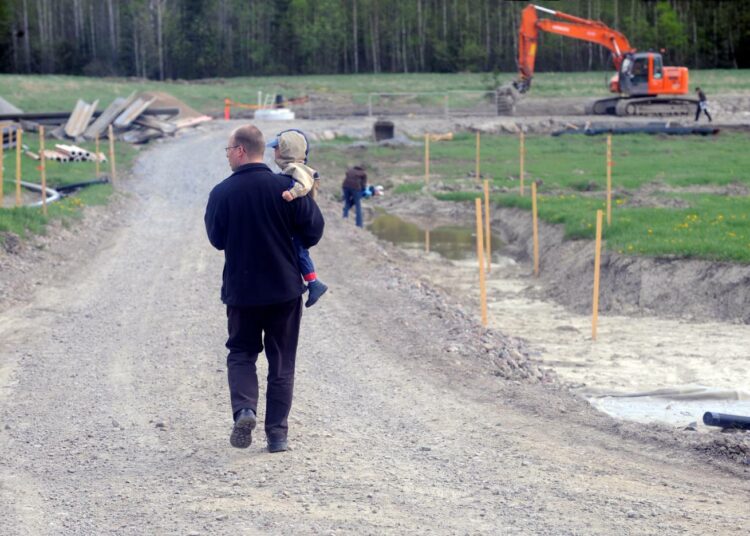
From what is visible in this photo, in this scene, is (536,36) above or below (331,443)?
above

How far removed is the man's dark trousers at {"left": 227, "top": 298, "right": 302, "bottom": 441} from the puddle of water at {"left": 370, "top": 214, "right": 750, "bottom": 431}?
3.85m

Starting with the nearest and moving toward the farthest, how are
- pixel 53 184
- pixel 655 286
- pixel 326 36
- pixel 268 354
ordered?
pixel 268 354, pixel 655 286, pixel 53 184, pixel 326 36

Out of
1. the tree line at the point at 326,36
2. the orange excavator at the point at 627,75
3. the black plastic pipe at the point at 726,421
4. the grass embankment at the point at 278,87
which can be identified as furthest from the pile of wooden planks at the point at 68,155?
the tree line at the point at 326,36

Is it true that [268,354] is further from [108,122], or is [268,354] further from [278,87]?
[278,87]

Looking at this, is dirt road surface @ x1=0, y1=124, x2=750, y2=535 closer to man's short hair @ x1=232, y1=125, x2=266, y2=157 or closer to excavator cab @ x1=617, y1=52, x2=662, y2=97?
man's short hair @ x1=232, y1=125, x2=266, y2=157

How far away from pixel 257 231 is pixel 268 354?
781 millimetres

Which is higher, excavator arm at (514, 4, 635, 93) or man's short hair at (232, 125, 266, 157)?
excavator arm at (514, 4, 635, 93)

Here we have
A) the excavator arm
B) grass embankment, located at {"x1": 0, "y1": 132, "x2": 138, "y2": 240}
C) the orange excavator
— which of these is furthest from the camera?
the orange excavator

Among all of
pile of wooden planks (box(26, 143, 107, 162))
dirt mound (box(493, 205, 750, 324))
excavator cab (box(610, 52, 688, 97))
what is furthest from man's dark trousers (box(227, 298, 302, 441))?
excavator cab (box(610, 52, 688, 97))

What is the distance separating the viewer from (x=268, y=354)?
6.84 metres

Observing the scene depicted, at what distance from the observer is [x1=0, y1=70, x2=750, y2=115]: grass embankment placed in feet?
178

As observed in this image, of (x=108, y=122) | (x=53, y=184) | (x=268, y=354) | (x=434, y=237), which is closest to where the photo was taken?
(x=268, y=354)

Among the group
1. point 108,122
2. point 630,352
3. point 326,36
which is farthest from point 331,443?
point 326,36

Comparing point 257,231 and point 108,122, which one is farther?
point 108,122
